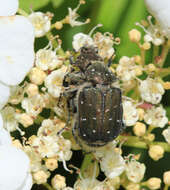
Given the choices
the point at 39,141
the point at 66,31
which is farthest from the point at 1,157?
the point at 66,31

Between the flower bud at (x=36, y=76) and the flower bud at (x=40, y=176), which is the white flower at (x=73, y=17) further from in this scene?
the flower bud at (x=40, y=176)

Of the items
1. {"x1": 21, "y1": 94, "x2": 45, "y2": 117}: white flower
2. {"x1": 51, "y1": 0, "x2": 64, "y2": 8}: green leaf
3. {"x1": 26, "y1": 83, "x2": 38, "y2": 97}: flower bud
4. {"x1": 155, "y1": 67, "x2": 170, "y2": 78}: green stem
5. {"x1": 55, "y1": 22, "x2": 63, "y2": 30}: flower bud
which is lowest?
{"x1": 21, "y1": 94, "x2": 45, "y2": 117}: white flower

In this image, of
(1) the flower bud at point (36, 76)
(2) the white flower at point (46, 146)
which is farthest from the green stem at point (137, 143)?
(1) the flower bud at point (36, 76)

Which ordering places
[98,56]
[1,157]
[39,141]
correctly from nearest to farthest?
[1,157] < [39,141] < [98,56]

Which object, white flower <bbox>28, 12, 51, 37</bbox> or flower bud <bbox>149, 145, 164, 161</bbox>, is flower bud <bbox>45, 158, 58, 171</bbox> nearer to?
flower bud <bbox>149, 145, 164, 161</bbox>

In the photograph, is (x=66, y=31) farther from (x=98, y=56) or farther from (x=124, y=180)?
(x=124, y=180)

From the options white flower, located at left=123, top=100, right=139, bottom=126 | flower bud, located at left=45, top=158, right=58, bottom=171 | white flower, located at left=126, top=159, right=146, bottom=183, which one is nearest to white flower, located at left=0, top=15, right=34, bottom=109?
flower bud, located at left=45, top=158, right=58, bottom=171
